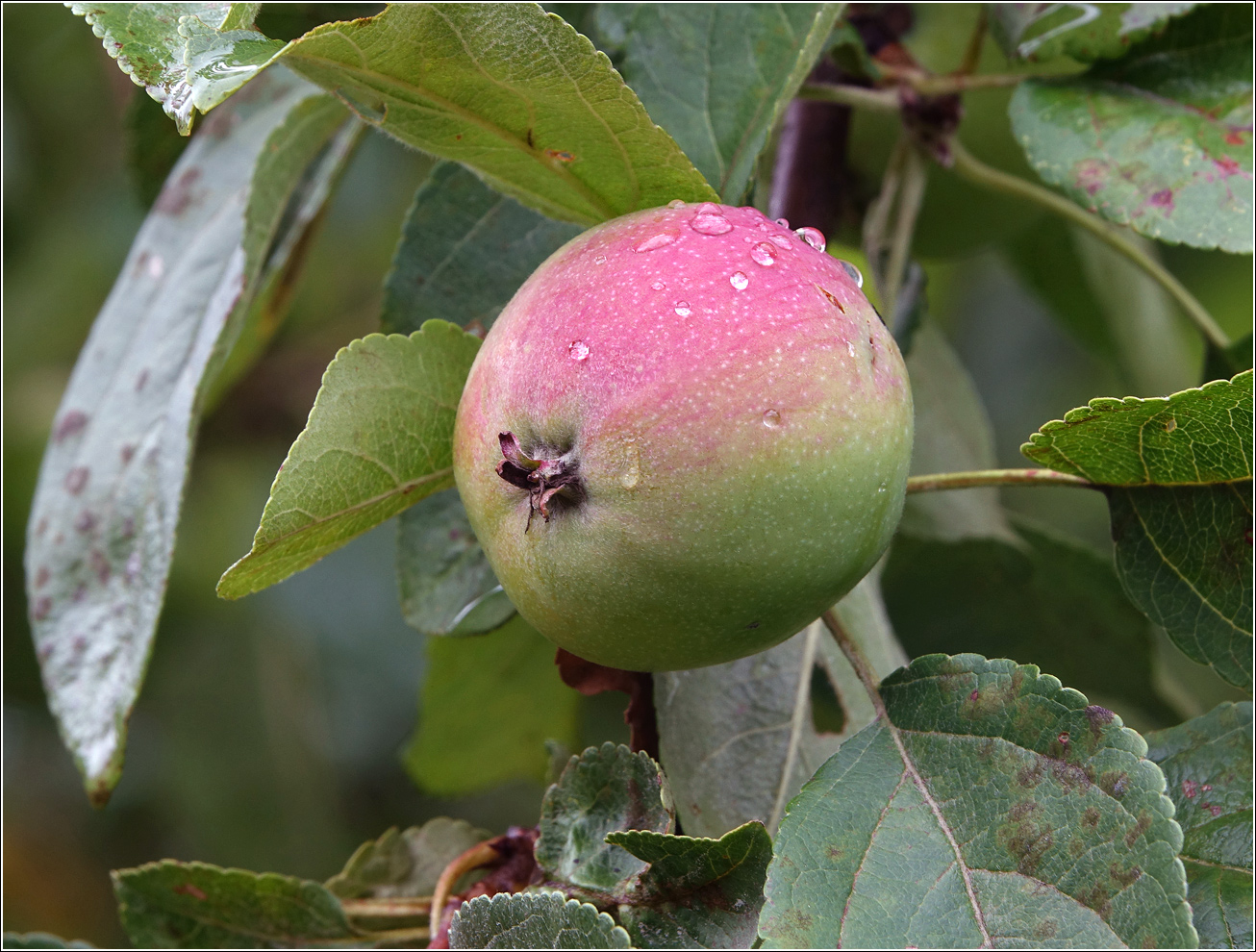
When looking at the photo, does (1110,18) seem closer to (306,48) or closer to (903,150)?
(903,150)

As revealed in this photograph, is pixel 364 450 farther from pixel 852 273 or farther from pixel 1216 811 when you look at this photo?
pixel 1216 811

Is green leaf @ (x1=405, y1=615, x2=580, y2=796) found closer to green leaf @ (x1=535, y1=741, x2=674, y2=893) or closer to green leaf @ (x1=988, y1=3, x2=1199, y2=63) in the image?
green leaf @ (x1=535, y1=741, x2=674, y2=893)

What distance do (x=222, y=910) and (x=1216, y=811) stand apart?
0.72m

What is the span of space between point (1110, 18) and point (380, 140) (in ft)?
Answer: 5.06

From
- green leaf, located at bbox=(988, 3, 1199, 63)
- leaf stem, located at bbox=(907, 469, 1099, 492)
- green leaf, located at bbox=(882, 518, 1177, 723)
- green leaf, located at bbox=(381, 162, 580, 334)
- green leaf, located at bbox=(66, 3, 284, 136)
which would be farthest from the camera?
green leaf, located at bbox=(882, 518, 1177, 723)

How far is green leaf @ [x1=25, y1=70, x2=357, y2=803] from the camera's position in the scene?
0.93 metres

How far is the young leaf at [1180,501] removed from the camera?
A: 2.26ft

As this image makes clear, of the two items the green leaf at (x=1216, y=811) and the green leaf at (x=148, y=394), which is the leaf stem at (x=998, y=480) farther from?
the green leaf at (x=148, y=394)

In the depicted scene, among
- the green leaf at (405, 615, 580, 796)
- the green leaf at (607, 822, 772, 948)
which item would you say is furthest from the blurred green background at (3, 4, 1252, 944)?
the green leaf at (607, 822, 772, 948)

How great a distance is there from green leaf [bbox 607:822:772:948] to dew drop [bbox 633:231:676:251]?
32cm

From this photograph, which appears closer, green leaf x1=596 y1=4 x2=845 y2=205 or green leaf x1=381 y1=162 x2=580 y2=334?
green leaf x1=596 y1=4 x2=845 y2=205

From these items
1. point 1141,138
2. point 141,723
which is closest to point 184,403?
point 1141,138

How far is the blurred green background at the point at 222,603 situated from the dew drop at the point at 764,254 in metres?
1.33

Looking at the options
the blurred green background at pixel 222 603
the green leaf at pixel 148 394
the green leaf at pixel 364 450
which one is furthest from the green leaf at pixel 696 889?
the blurred green background at pixel 222 603
